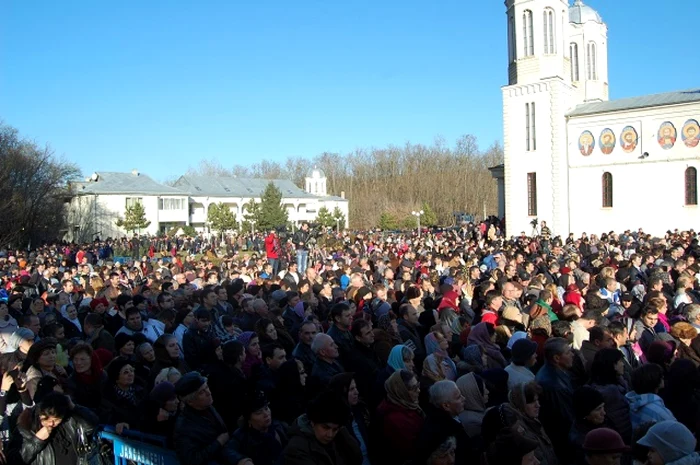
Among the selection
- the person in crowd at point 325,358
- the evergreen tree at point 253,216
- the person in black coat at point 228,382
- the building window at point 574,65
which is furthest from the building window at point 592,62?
the person in black coat at point 228,382

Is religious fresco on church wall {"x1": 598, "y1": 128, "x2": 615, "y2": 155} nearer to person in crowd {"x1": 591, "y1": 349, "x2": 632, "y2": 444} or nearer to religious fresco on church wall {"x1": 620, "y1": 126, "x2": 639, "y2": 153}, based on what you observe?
religious fresco on church wall {"x1": 620, "y1": 126, "x2": 639, "y2": 153}

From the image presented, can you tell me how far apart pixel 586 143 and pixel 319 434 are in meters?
34.9

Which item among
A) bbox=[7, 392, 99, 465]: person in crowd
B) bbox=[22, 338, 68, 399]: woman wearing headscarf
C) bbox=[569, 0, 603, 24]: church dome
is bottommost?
bbox=[7, 392, 99, 465]: person in crowd

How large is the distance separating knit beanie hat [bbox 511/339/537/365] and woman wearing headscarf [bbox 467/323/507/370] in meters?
0.99

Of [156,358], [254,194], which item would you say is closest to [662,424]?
[156,358]

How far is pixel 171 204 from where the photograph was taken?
6488 cm

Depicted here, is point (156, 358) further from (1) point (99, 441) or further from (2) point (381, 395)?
(2) point (381, 395)

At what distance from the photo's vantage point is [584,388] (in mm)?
4359

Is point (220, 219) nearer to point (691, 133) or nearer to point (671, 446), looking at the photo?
point (691, 133)

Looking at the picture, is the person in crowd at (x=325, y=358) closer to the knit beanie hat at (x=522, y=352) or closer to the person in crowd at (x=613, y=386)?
the knit beanie hat at (x=522, y=352)

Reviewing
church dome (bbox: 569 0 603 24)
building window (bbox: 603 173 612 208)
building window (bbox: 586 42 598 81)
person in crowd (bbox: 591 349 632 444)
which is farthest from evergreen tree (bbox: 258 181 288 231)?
person in crowd (bbox: 591 349 632 444)

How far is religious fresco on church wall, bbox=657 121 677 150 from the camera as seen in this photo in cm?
3266

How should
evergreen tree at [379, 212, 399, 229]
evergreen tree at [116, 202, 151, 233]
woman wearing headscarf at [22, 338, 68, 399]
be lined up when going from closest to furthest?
1. woman wearing headscarf at [22, 338, 68, 399]
2. evergreen tree at [116, 202, 151, 233]
3. evergreen tree at [379, 212, 399, 229]

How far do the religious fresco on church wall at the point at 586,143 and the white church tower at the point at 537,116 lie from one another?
867 mm
